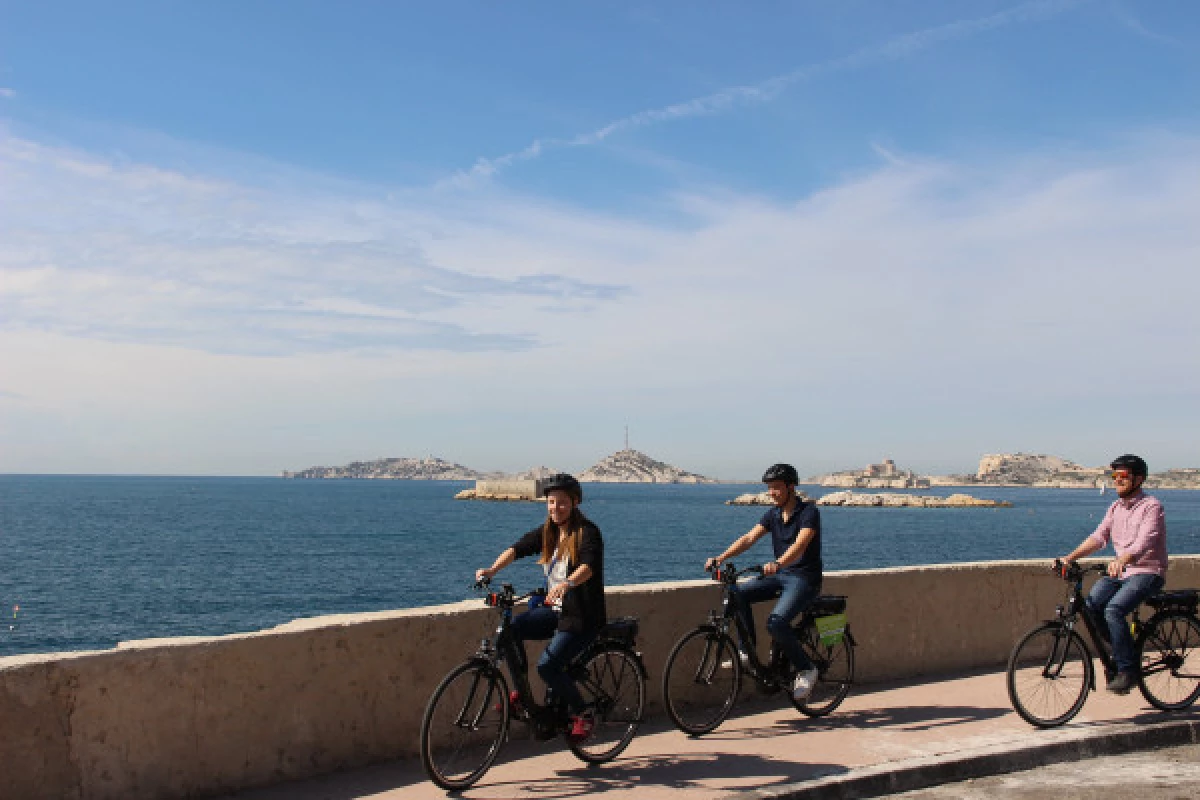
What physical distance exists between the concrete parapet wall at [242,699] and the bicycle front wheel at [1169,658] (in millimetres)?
2955

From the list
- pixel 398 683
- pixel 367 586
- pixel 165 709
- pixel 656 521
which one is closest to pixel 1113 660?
pixel 398 683

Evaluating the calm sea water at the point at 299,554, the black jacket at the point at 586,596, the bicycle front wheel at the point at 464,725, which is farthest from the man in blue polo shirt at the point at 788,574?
the calm sea water at the point at 299,554

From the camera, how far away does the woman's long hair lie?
5953 mm

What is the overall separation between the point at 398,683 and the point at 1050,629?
13.6 ft

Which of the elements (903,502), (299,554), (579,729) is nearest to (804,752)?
(579,729)

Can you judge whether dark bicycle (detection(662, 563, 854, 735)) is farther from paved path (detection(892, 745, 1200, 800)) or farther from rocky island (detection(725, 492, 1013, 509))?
rocky island (detection(725, 492, 1013, 509))

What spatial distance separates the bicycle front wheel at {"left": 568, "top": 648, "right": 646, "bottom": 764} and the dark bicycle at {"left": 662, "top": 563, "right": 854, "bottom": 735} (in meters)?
0.28

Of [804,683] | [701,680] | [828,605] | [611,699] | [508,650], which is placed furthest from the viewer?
[828,605]

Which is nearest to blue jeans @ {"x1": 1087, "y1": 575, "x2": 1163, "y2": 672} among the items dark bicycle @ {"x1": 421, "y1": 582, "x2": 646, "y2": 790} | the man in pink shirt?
the man in pink shirt

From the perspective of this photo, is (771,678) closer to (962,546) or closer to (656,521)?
(962,546)

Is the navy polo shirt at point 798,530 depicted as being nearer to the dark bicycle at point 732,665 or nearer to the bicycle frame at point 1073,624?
the dark bicycle at point 732,665

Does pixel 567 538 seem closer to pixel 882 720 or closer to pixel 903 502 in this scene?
pixel 882 720

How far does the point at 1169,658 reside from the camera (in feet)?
24.1

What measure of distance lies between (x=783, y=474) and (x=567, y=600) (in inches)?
78.4
